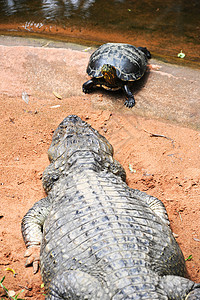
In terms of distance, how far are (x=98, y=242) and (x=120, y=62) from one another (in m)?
4.34

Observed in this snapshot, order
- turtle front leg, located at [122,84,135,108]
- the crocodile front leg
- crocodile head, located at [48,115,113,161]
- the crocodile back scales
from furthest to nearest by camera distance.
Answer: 1. turtle front leg, located at [122,84,135,108]
2. crocodile head, located at [48,115,113,161]
3. the crocodile front leg
4. the crocodile back scales

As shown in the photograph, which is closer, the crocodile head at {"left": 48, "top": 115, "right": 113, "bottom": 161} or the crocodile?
the crocodile

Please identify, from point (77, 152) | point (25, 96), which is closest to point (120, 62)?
point (25, 96)

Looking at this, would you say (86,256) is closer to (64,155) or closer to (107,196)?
(107,196)

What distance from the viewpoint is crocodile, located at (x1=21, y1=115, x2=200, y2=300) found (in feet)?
8.04

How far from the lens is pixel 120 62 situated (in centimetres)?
606

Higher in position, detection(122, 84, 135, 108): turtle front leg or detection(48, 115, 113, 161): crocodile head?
detection(48, 115, 113, 161): crocodile head

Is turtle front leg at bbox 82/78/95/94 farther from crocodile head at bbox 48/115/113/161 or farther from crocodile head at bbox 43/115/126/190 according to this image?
crocodile head at bbox 43/115/126/190

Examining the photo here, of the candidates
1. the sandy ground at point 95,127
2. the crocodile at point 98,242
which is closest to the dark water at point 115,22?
the sandy ground at point 95,127

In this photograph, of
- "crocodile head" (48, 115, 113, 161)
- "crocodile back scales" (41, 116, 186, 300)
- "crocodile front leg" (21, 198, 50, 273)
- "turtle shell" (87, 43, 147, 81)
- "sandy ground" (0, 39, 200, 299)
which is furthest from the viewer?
"turtle shell" (87, 43, 147, 81)

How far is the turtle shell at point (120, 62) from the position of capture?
5.95 meters

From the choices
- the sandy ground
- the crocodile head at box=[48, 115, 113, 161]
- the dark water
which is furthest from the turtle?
the crocodile head at box=[48, 115, 113, 161]

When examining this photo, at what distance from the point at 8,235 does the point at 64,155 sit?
1.22 metres

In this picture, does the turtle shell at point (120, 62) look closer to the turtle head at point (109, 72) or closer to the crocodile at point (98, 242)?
the turtle head at point (109, 72)
